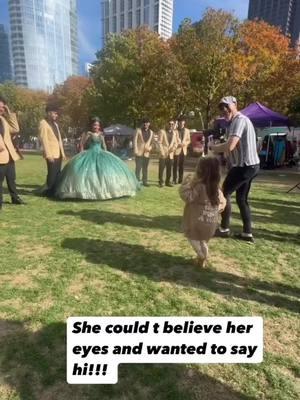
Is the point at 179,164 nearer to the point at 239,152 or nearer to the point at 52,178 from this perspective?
the point at 52,178

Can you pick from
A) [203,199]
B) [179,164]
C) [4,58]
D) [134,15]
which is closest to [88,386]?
[203,199]

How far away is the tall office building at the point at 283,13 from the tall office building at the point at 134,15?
69.6 ft

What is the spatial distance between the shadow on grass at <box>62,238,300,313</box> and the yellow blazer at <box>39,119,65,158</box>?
3.51 m

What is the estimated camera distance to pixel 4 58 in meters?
181

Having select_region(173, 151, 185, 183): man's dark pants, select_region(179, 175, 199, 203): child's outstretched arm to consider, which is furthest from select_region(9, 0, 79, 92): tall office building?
select_region(179, 175, 199, 203): child's outstretched arm

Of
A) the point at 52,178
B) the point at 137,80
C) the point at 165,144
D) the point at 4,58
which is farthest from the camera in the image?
the point at 4,58

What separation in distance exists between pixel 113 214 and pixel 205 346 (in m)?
4.90

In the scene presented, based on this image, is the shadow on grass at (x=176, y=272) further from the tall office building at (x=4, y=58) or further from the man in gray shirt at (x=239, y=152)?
the tall office building at (x=4, y=58)

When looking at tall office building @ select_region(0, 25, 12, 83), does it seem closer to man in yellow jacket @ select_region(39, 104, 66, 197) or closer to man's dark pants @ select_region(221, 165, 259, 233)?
man in yellow jacket @ select_region(39, 104, 66, 197)

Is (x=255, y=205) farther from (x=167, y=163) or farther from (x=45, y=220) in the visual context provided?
(x=45, y=220)

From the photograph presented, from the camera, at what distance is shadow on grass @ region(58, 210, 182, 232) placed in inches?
238

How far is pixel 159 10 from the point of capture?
7438 cm

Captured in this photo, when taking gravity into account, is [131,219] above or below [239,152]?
below
